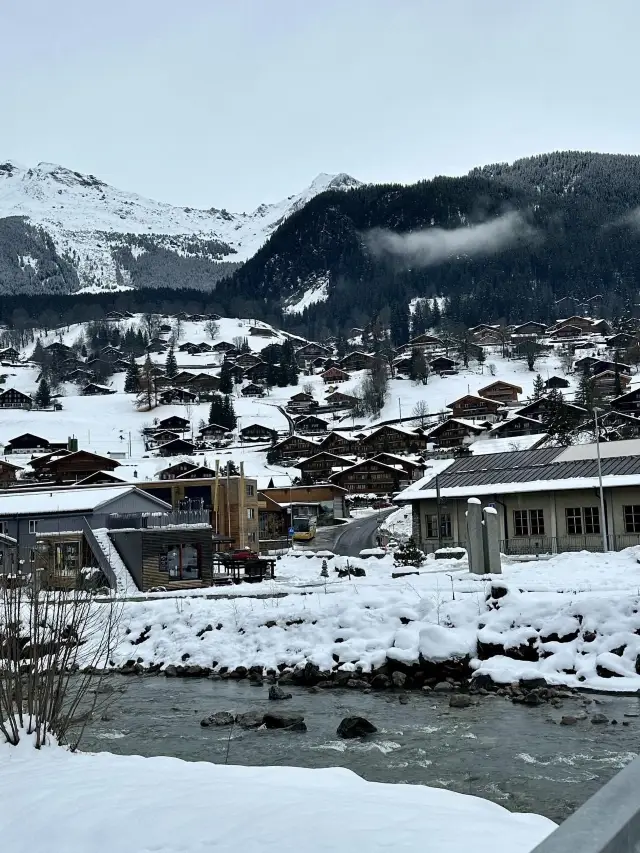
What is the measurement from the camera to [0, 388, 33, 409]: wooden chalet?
132500 mm

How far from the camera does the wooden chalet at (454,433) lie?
95.3 m

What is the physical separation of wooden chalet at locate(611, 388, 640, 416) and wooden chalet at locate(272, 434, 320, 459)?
33.6 meters

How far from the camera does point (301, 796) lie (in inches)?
332

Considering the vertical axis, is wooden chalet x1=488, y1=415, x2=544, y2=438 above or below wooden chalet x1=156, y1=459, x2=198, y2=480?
above

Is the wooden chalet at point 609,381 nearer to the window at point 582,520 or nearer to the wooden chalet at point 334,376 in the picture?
the wooden chalet at point 334,376

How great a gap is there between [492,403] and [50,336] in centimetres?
12489

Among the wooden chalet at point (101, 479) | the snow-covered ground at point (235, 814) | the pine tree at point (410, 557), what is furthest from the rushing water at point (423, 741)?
the wooden chalet at point (101, 479)

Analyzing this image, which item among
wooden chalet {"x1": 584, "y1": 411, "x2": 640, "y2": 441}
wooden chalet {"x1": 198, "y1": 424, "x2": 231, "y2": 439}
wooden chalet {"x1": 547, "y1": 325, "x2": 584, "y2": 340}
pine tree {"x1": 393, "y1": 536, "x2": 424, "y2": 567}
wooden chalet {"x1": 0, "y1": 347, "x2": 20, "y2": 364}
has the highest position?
wooden chalet {"x1": 0, "y1": 347, "x2": 20, "y2": 364}

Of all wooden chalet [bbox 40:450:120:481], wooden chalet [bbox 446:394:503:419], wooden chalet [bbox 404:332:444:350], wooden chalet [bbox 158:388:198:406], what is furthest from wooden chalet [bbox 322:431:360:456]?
wooden chalet [bbox 404:332:444:350]

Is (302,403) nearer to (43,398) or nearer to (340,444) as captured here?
(340,444)

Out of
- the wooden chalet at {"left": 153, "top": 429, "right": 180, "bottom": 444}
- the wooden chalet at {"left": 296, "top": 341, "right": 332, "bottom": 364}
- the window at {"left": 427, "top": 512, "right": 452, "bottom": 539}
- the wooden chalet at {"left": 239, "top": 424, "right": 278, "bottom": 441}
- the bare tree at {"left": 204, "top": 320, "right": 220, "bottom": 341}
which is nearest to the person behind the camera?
the window at {"left": 427, "top": 512, "right": 452, "bottom": 539}

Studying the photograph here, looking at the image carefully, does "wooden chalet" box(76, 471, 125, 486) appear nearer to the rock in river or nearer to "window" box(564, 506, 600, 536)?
"window" box(564, 506, 600, 536)

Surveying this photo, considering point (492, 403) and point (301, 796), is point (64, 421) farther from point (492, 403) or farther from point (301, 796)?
point (301, 796)

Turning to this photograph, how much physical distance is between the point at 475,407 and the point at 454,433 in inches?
510
